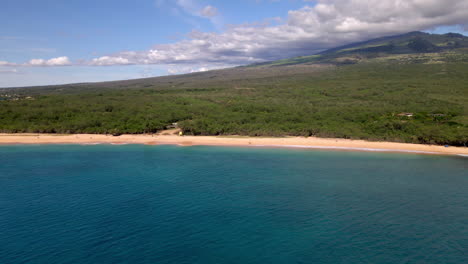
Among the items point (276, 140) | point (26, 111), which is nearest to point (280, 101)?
point (276, 140)

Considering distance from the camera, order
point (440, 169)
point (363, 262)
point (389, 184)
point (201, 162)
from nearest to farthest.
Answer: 1. point (363, 262)
2. point (389, 184)
3. point (440, 169)
4. point (201, 162)

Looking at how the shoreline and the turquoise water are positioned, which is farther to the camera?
the shoreline

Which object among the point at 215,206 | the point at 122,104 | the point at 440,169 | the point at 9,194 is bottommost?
the point at 440,169

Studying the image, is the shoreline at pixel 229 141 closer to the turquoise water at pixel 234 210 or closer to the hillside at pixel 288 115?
the hillside at pixel 288 115

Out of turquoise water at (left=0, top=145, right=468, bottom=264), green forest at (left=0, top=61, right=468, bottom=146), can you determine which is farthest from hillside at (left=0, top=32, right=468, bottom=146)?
turquoise water at (left=0, top=145, right=468, bottom=264)

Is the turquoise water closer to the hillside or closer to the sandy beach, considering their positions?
the sandy beach

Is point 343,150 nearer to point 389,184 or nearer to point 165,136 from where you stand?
point 389,184

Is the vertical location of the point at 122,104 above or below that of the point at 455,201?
above
